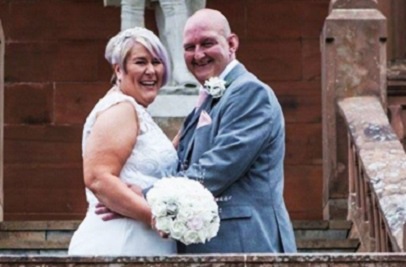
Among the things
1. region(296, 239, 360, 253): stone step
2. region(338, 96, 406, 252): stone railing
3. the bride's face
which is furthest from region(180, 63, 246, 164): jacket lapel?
region(296, 239, 360, 253): stone step

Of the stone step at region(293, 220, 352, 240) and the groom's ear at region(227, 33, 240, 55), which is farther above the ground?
the groom's ear at region(227, 33, 240, 55)

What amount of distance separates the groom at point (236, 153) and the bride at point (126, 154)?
0.14 m

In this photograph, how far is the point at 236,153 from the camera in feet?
30.4

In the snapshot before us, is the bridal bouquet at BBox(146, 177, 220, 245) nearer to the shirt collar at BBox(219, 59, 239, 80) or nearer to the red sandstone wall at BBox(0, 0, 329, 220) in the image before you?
the shirt collar at BBox(219, 59, 239, 80)

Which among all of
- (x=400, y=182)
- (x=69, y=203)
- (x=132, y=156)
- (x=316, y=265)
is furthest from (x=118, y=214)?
(x=69, y=203)

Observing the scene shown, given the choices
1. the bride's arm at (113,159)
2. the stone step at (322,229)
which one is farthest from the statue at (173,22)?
the bride's arm at (113,159)

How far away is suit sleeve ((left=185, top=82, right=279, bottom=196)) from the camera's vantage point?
30.4 feet

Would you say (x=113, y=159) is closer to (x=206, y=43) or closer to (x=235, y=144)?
(x=235, y=144)

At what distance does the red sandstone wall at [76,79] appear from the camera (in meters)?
17.5

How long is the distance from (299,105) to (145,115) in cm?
822

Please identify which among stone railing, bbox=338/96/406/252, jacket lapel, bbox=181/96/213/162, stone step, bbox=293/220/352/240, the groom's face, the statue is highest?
the groom's face

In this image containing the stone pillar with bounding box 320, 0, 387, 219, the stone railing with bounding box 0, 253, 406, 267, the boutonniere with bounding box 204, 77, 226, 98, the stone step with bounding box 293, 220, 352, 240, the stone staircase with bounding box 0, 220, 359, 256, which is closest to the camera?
the stone railing with bounding box 0, 253, 406, 267

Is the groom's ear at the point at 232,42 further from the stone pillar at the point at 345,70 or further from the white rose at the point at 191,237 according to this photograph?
the stone pillar at the point at 345,70

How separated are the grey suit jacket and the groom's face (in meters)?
0.17
